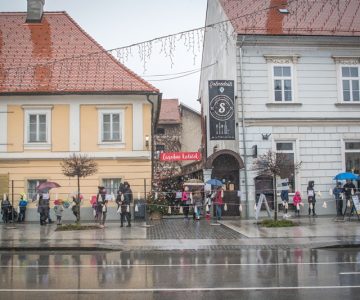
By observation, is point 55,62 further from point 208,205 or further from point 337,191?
point 337,191

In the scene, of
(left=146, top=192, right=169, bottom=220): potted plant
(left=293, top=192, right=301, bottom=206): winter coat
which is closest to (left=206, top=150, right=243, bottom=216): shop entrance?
(left=293, top=192, right=301, bottom=206): winter coat

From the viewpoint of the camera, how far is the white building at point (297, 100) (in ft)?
76.5

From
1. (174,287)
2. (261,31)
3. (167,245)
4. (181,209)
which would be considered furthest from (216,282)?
(261,31)

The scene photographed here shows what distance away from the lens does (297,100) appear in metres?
23.7

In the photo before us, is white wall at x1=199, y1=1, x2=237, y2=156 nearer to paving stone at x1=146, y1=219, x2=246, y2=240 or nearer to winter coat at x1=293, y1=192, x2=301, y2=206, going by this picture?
winter coat at x1=293, y1=192, x2=301, y2=206

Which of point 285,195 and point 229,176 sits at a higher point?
point 229,176

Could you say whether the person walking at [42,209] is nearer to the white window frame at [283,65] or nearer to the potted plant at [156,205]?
the potted plant at [156,205]

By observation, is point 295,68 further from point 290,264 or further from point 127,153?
point 290,264

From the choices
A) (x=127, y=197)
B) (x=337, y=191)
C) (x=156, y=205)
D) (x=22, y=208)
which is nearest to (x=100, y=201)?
(x=127, y=197)

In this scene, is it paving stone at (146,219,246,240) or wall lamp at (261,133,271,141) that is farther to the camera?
wall lamp at (261,133,271,141)

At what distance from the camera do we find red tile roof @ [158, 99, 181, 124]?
48.7 meters

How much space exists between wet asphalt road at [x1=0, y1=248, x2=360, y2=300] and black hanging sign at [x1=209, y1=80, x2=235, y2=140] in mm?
10259

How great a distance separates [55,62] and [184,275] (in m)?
16.1

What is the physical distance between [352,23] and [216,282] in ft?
66.3
